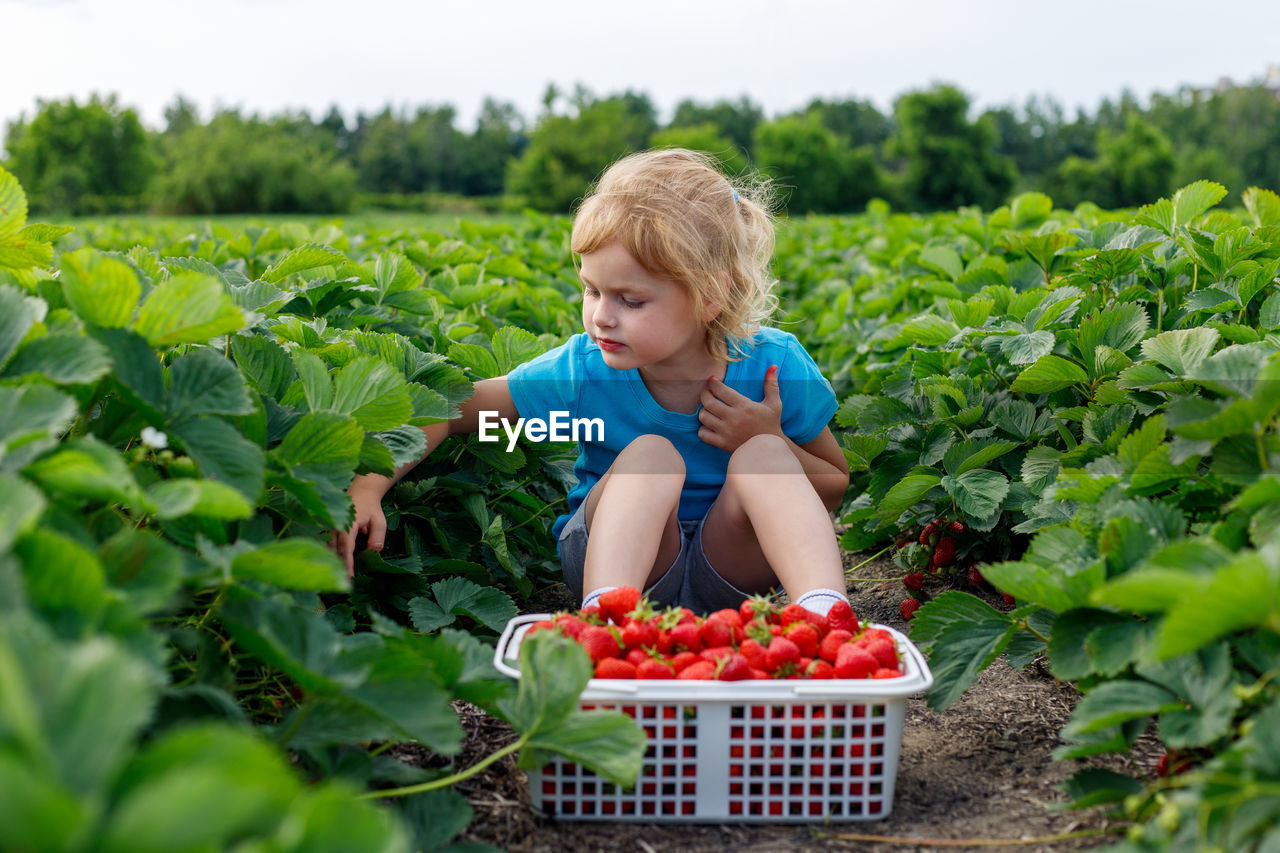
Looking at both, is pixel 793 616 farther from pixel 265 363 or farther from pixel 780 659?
pixel 265 363

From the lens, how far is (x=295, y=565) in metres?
1.17

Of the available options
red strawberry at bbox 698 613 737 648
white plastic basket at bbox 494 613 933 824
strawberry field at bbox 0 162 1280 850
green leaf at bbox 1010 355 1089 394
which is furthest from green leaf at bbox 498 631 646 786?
green leaf at bbox 1010 355 1089 394

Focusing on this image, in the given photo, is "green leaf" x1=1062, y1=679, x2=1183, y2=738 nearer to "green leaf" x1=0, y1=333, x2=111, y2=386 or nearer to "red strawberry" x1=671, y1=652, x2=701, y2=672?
"red strawberry" x1=671, y1=652, x2=701, y2=672

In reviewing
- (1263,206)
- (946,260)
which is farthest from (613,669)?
(946,260)

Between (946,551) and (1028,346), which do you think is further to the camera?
(946,551)

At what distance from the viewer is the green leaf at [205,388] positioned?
52.5 inches

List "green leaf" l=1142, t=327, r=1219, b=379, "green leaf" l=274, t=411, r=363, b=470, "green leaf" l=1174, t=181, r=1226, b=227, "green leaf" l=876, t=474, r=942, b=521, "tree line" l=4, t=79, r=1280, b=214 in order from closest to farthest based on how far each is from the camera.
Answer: "green leaf" l=274, t=411, r=363, b=470
"green leaf" l=1142, t=327, r=1219, b=379
"green leaf" l=876, t=474, r=942, b=521
"green leaf" l=1174, t=181, r=1226, b=227
"tree line" l=4, t=79, r=1280, b=214

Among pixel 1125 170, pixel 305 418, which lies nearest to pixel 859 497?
pixel 305 418

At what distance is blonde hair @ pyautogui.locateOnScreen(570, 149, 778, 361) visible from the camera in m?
2.23

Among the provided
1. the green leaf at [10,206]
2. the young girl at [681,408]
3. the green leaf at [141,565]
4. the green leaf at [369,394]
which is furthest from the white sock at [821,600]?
the green leaf at [10,206]

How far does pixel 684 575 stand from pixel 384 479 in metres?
0.73

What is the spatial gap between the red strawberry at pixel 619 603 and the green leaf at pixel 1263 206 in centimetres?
211

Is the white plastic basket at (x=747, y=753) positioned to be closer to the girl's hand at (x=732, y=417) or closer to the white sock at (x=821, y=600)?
the white sock at (x=821, y=600)

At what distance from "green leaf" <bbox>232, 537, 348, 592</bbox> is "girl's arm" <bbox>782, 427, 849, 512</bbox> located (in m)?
1.45
